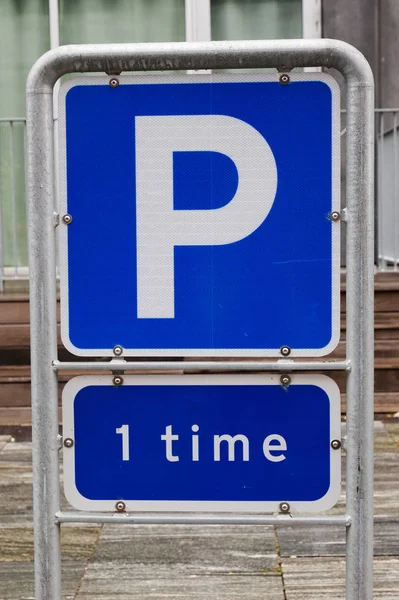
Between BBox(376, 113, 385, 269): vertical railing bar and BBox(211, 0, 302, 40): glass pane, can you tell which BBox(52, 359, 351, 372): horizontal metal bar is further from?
BBox(211, 0, 302, 40): glass pane

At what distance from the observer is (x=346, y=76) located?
2.01 meters

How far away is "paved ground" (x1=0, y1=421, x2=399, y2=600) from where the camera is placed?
11.7ft

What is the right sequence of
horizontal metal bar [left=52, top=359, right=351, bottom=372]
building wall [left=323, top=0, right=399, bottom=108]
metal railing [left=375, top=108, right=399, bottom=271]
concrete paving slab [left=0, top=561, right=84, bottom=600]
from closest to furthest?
horizontal metal bar [left=52, top=359, right=351, bottom=372], concrete paving slab [left=0, top=561, right=84, bottom=600], metal railing [left=375, top=108, right=399, bottom=271], building wall [left=323, top=0, right=399, bottom=108]

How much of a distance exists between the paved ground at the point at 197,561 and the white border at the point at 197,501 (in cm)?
155

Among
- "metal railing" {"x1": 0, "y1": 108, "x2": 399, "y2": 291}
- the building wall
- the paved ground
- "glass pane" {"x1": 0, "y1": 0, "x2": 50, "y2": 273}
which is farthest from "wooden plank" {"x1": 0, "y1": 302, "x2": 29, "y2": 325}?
the building wall

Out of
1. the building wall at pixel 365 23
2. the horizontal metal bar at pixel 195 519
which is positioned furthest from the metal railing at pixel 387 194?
the horizontal metal bar at pixel 195 519

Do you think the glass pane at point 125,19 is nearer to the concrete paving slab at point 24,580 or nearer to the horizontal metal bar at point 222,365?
the concrete paving slab at point 24,580

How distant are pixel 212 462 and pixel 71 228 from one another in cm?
59

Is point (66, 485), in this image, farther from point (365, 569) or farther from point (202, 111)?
point (202, 111)

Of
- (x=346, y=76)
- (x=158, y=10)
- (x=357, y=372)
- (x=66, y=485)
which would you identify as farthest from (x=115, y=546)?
(x=158, y=10)

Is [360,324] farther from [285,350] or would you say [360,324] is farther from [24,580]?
[24,580]

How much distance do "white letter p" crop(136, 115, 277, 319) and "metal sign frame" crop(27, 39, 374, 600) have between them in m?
0.13

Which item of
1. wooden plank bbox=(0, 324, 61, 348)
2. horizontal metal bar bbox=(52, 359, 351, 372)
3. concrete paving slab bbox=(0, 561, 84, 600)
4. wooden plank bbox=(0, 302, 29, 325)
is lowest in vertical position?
concrete paving slab bbox=(0, 561, 84, 600)

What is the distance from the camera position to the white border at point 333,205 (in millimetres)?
→ 2004
